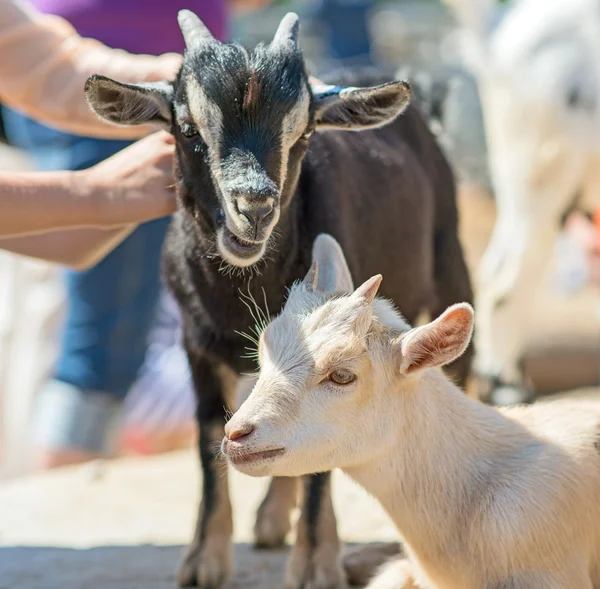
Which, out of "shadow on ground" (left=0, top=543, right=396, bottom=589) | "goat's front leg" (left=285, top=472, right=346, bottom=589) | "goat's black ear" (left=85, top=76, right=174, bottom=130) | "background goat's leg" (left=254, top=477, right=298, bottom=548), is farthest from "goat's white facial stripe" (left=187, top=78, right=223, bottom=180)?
"background goat's leg" (left=254, top=477, right=298, bottom=548)

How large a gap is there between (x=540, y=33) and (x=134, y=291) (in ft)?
9.45

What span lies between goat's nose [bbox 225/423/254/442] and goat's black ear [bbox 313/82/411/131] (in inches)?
47.0

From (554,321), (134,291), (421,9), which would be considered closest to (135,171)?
(134,291)

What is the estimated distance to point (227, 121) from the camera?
3516 mm

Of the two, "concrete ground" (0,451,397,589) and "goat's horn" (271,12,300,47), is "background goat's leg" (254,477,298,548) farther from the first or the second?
"goat's horn" (271,12,300,47)

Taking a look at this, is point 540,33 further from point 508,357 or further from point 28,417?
point 28,417

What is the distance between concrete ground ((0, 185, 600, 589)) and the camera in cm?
427

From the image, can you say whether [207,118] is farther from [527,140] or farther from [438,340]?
[527,140]

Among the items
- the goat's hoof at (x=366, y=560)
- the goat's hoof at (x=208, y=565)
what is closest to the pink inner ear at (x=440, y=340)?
the goat's hoof at (x=366, y=560)

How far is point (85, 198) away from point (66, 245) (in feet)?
1.45

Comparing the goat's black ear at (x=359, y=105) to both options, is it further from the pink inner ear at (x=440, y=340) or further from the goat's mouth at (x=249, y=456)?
the goat's mouth at (x=249, y=456)

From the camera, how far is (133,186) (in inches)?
156

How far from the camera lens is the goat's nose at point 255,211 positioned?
3320 millimetres

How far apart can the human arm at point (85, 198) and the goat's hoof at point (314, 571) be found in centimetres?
119
